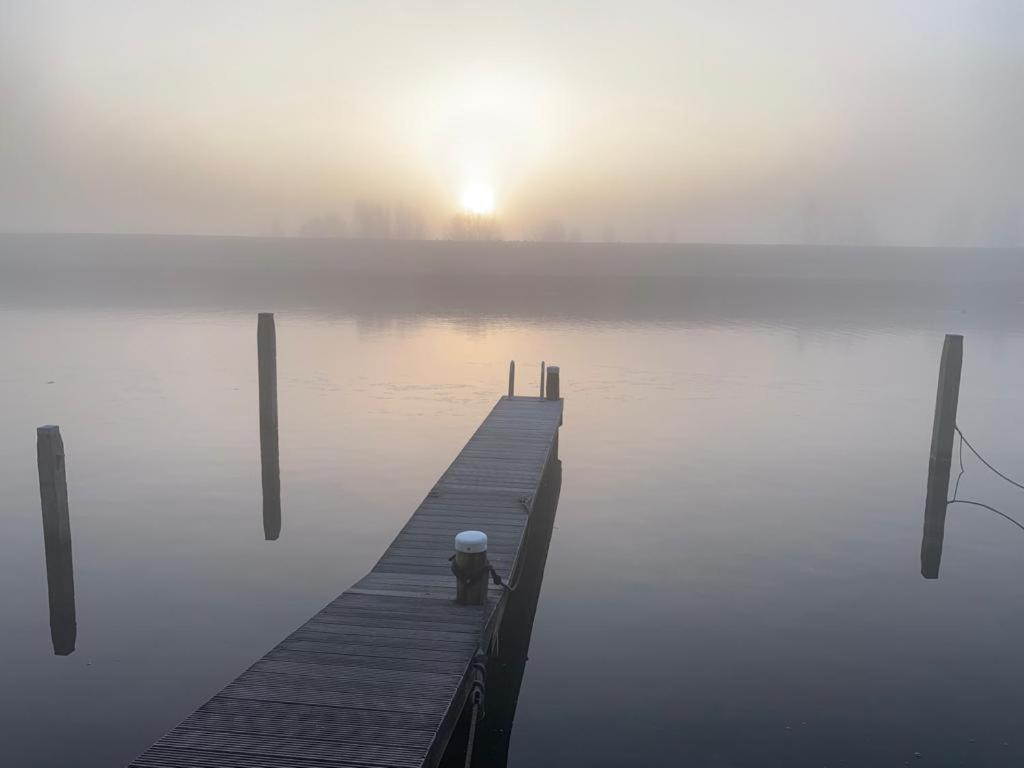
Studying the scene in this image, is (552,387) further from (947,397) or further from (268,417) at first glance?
(947,397)

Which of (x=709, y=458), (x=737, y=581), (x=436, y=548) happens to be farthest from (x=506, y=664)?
(x=709, y=458)

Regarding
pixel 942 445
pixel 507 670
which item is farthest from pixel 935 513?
pixel 507 670

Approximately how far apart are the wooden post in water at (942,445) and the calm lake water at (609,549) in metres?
0.48

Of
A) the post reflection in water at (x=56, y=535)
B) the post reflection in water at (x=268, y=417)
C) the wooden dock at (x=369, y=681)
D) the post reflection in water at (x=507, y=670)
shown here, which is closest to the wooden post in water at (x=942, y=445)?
the post reflection in water at (x=507, y=670)

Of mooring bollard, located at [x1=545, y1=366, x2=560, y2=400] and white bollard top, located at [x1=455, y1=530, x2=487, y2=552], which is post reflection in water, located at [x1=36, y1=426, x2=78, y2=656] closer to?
→ white bollard top, located at [x1=455, y1=530, x2=487, y2=552]

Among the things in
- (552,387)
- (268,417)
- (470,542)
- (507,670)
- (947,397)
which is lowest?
(507,670)

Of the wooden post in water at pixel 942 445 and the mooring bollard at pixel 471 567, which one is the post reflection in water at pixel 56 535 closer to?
the mooring bollard at pixel 471 567

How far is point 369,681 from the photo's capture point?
25.1 ft

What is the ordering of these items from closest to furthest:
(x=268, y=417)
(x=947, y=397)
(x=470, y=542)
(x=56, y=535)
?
(x=470, y=542), (x=56, y=535), (x=947, y=397), (x=268, y=417)

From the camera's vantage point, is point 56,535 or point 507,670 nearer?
point 507,670

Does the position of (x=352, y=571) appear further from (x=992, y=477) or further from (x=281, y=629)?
(x=992, y=477)

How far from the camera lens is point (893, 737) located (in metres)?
9.18

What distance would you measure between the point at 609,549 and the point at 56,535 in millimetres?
8638

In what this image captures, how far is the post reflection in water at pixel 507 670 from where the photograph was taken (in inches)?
355
